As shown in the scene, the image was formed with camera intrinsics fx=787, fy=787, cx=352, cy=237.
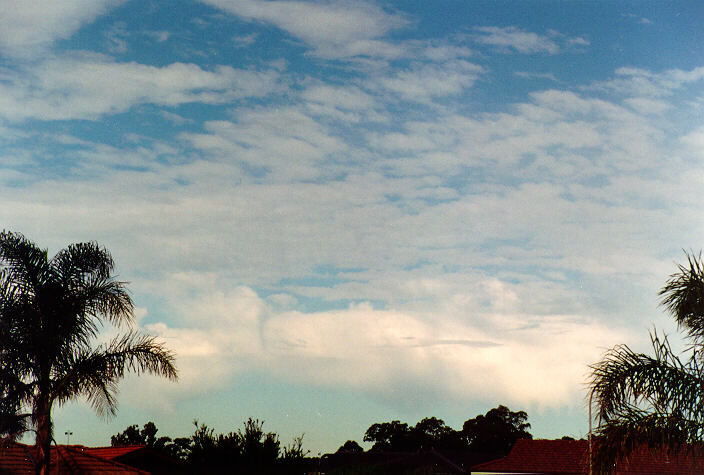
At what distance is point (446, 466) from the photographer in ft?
239

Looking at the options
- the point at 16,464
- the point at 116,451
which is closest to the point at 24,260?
the point at 16,464

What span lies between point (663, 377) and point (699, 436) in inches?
57.2

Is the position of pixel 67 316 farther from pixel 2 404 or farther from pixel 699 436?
pixel 699 436

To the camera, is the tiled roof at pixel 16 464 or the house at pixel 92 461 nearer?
the house at pixel 92 461

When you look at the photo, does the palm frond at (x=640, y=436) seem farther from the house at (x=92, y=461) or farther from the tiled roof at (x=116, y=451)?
the tiled roof at (x=116, y=451)

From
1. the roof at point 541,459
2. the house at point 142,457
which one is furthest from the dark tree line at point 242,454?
the roof at point 541,459

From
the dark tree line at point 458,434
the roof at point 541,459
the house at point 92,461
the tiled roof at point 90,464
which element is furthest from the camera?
the dark tree line at point 458,434

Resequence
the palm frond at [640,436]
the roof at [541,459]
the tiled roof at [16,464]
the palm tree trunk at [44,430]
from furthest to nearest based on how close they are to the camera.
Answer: the roof at [541,459] → the tiled roof at [16,464] → the palm tree trunk at [44,430] → the palm frond at [640,436]

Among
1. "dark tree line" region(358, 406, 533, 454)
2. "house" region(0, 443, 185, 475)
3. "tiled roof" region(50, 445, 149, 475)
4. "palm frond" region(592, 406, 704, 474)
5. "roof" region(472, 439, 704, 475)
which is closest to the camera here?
"palm frond" region(592, 406, 704, 474)

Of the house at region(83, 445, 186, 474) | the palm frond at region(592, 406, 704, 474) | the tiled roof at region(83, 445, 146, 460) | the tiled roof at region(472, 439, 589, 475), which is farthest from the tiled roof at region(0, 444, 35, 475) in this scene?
the tiled roof at region(472, 439, 589, 475)

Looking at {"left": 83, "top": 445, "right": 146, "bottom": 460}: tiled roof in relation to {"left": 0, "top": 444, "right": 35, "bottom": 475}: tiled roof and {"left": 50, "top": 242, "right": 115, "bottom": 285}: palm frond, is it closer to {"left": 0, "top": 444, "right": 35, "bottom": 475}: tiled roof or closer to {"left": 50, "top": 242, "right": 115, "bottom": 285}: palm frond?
{"left": 0, "top": 444, "right": 35, "bottom": 475}: tiled roof

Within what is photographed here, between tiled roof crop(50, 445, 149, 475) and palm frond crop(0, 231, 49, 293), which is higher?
palm frond crop(0, 231, 49, 293)

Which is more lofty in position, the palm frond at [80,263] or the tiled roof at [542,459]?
the palm frond at [80,263]

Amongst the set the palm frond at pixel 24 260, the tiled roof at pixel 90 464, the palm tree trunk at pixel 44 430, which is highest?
the palm frond at pixel 24 260
